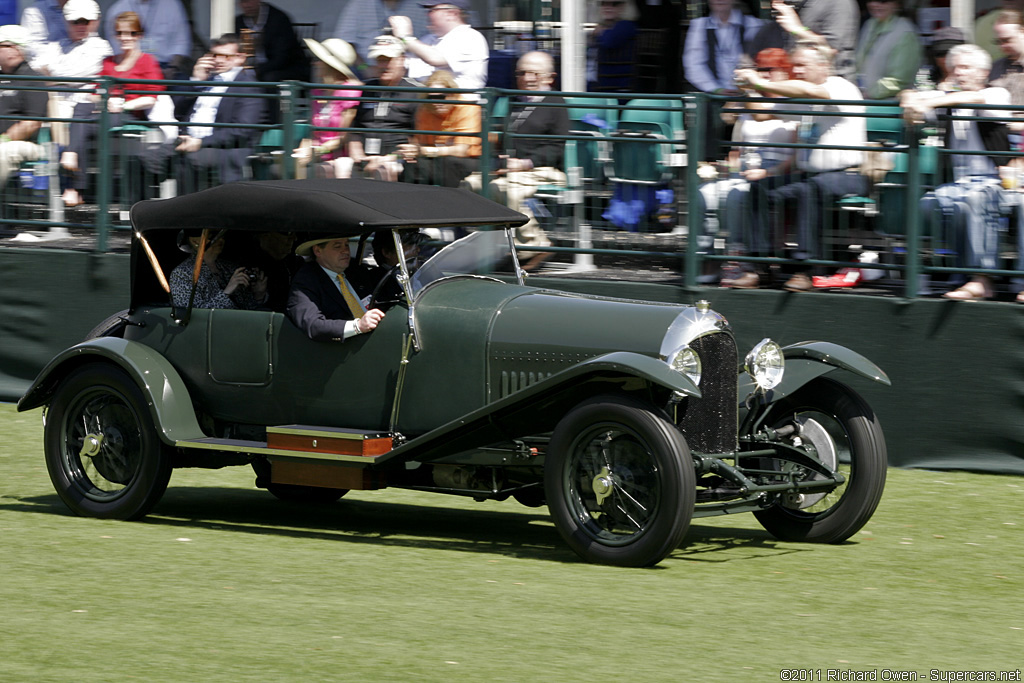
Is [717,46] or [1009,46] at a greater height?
[717,46]

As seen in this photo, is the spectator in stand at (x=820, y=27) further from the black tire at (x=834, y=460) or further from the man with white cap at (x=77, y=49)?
the man with white cap at (x=77, y=49)

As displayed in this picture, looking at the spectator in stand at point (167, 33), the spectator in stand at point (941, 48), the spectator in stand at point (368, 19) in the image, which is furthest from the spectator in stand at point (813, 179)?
the spectator in stand at point (167, 33)

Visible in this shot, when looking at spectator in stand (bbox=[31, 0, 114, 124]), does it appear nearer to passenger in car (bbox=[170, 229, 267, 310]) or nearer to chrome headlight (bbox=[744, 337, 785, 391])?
passenger in car (bbox=[170, 229, 267, 310])

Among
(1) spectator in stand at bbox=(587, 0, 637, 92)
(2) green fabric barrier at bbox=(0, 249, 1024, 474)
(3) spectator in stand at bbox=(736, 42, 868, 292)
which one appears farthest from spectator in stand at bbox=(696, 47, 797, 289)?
(1) spectator in stand at bbox=(587, 0, 637, 92)

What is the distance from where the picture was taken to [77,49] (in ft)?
47.8

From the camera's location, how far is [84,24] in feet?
48.2

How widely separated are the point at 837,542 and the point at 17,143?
770cm

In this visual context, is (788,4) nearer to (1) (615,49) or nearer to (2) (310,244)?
(1) (615,49)

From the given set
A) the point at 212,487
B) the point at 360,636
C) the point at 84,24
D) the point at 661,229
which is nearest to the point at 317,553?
the point at 360,636

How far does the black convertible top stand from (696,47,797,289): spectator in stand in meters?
2.65

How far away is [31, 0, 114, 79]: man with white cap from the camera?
1448 centimetres

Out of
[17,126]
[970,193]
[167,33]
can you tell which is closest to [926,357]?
[970,193]

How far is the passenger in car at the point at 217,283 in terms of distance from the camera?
8.23 meters

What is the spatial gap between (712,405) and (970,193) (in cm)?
332
